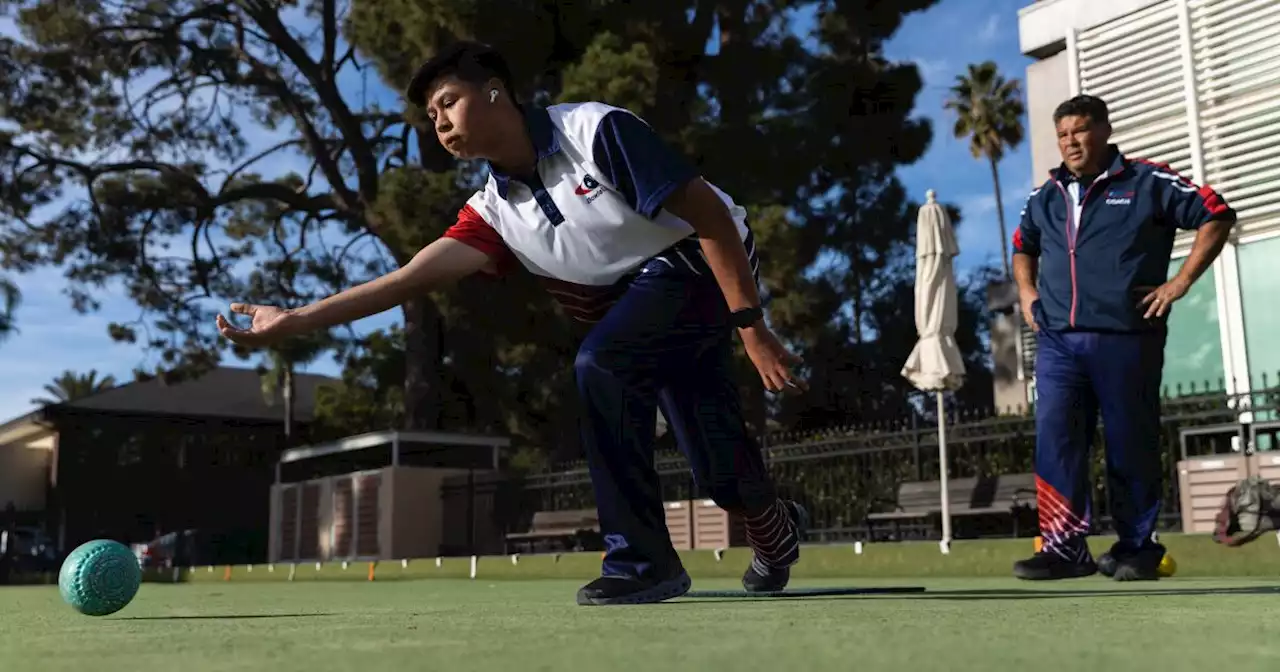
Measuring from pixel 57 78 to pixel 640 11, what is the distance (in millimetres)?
12447

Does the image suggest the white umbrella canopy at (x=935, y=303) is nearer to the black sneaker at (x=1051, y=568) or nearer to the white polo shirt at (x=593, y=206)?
the black sneaker at (x=1051, y=568)

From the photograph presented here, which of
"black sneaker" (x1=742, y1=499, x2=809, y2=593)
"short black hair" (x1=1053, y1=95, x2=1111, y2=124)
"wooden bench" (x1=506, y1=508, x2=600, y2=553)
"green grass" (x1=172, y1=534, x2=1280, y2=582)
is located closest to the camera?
"black sneaker" (x1=742, y1=499, x2=809, y2=593)

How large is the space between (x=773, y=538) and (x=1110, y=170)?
220 centimetres

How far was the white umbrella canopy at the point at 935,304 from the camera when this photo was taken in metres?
10.6

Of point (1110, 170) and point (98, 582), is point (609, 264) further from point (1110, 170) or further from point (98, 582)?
point (1110, 170)

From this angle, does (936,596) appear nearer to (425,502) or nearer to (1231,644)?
(1231,644)

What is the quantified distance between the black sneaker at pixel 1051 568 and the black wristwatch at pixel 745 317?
2263 mm

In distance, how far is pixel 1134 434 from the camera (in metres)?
4.73

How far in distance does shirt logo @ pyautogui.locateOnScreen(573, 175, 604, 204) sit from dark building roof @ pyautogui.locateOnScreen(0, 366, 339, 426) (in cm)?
4190

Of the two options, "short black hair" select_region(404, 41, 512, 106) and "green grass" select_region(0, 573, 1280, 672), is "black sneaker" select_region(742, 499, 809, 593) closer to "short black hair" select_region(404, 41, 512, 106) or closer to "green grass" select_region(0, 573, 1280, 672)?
"green grass" select_region(0, 573, 1280, 672)

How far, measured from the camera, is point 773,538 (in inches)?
163

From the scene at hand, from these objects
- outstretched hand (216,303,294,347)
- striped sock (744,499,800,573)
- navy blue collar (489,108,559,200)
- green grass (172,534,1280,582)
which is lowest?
green grass (172,534,1280,582)

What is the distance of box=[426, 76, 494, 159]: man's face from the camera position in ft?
11.1

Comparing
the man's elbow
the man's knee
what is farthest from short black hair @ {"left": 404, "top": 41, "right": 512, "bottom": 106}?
the man's knee
